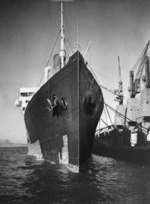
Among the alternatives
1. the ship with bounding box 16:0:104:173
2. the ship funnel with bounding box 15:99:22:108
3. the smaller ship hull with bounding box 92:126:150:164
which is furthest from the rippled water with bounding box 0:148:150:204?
the ship funnel with bounding box 15:99:22:108

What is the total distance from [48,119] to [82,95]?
3.14 metres

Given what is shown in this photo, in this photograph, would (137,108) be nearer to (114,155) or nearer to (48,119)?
(114,155)

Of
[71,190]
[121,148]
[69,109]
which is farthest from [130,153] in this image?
[71,190]

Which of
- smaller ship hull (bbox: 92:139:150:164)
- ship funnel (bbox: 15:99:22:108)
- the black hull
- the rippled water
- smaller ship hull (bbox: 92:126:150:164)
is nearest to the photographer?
the rippled water

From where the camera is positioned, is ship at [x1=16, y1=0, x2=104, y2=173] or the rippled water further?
ship at [x1=16, y1=0, x2=104, y2=173]

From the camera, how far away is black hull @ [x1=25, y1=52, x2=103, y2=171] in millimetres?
9945

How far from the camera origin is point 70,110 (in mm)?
10438

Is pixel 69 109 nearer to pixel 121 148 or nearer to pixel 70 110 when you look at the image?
pixel 70 110

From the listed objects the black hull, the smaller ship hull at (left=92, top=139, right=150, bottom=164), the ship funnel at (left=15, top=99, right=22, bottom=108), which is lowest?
the smaller ship hull at (left=92, top=139, right=150, bottom=164)

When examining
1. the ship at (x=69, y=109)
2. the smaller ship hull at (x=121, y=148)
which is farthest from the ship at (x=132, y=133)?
the ship at (x=69, y=109)

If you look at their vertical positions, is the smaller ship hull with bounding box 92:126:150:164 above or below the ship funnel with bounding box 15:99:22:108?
below

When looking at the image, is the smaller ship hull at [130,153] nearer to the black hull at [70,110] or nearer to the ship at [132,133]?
the ship at [132,133]

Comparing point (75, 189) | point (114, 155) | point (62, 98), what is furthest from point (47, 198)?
point (114, 155)

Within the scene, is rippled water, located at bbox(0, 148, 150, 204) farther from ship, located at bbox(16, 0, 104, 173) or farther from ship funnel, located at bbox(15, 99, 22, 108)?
ship funnel, located at bbox(15, 99, 22, 108)
